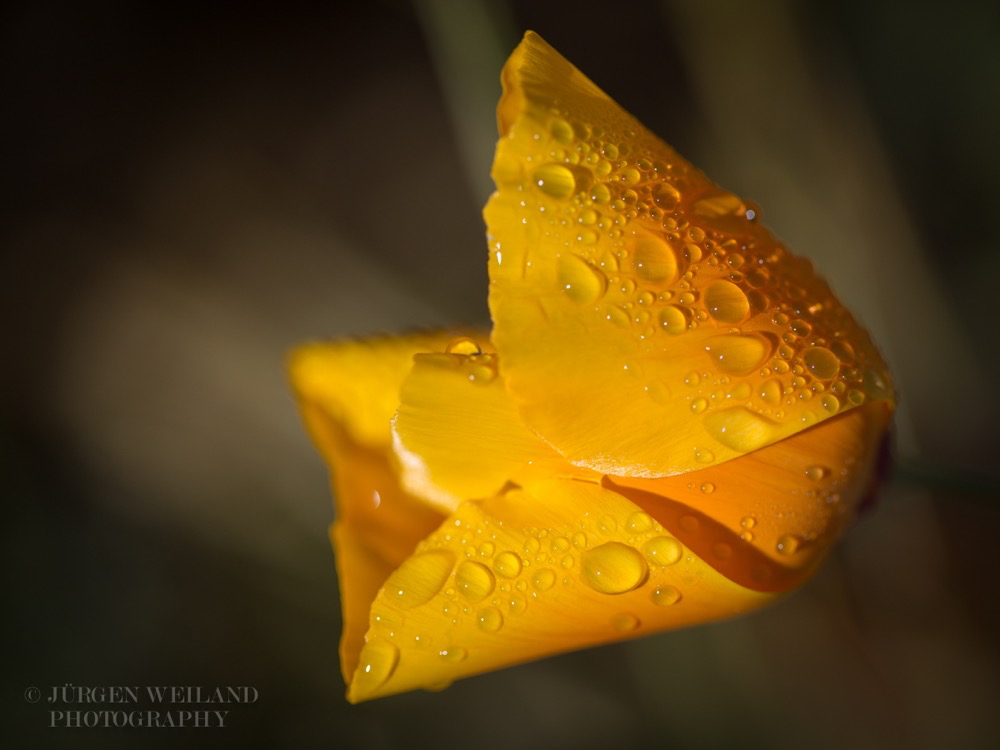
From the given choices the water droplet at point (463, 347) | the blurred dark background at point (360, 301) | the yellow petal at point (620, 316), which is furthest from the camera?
the blurred dark background at point (360, 301)

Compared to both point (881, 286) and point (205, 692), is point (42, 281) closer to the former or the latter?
point (205, 692)

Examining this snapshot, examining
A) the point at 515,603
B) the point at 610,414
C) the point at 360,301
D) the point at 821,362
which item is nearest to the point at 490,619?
the point at 515,603

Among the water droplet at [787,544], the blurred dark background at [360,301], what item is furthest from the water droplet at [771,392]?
the blurred dark background at [360,301]

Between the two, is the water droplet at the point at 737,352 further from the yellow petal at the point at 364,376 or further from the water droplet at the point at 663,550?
the yellow petal at the point at 364,376

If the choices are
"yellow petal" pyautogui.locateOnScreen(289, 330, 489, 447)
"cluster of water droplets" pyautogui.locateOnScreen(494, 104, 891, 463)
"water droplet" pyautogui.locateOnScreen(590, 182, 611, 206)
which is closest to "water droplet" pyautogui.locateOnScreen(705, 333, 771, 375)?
"cluster of water droplets" pyautogui.locateOnScreen(494, 104, 891, 463)

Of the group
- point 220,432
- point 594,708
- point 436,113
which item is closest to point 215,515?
point 220,432
